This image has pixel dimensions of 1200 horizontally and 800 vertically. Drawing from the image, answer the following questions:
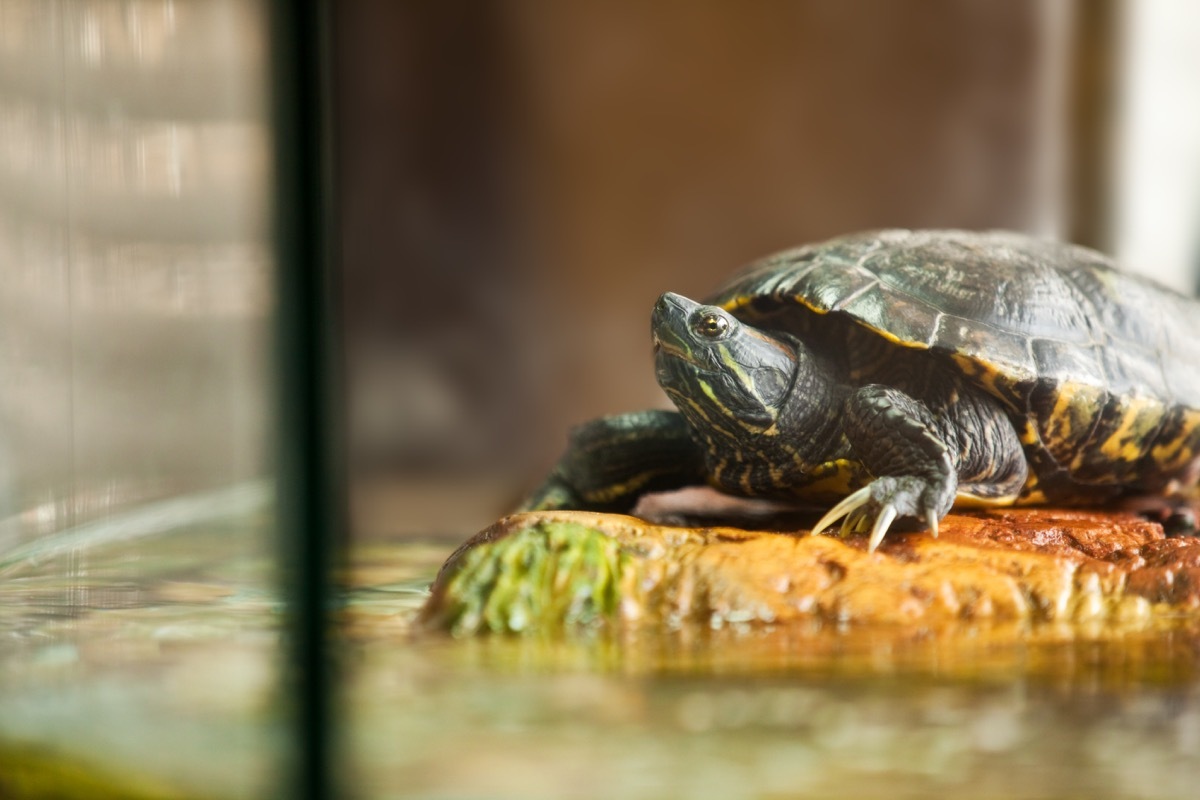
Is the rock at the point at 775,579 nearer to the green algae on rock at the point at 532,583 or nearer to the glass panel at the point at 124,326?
the green algae on rock at the point at 532,583

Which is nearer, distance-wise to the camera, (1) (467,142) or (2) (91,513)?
(2) (91,513)

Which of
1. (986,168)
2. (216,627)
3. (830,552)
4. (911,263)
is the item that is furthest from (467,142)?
(216,627)

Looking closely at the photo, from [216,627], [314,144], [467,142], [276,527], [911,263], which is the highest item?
[467,142]

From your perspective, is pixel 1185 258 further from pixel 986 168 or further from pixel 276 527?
pixel 276 527

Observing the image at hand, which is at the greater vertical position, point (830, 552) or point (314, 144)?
point (314, 144)

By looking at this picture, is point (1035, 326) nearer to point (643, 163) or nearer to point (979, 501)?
point (979, 501)

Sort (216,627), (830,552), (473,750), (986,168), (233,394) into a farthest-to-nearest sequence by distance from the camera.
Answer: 1. (986,168)
2. (830,552)
3. (233,394)
4. (216,627)
5. (473,750)

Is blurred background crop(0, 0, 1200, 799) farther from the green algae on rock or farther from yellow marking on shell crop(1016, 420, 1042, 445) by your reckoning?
yellow marking on shell crop(1016, 420, 1042, 445)

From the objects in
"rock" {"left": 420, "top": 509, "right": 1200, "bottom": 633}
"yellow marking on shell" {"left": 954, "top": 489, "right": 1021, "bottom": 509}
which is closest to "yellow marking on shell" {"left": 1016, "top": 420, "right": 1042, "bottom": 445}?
Answer: "yellow marking on shell" {"left": 954, "top": 489, "right": 1021, "bottom": 509}
